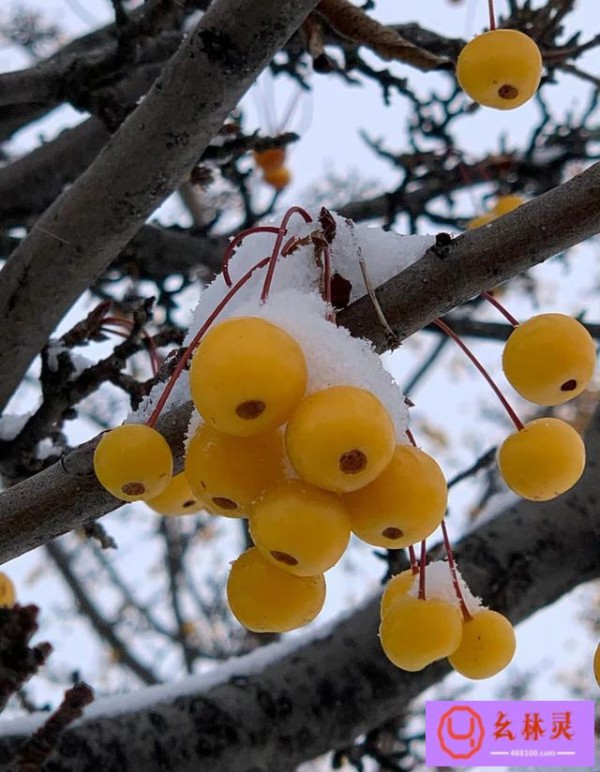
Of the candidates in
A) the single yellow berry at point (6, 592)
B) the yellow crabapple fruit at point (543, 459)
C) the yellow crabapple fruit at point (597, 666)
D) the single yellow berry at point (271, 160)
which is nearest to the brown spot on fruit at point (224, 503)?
the yellow crabapple fruit at point (543, 459)

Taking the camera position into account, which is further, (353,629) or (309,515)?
(353,629)

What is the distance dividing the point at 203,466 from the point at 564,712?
6.71ft

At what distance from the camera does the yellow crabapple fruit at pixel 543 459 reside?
1.12 metres

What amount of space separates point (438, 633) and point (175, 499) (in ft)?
2.00

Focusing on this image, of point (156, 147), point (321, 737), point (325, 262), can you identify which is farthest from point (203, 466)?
point (321, 737)

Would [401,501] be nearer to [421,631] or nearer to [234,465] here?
[234,465]

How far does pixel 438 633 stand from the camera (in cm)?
116

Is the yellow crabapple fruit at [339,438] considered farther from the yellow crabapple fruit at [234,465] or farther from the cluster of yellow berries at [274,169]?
the cluster of yellow berries at [274,169]

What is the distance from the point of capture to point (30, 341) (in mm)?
1870

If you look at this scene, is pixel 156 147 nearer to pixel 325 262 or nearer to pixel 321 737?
pixel 325 262

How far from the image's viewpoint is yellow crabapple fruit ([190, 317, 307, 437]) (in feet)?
2.66

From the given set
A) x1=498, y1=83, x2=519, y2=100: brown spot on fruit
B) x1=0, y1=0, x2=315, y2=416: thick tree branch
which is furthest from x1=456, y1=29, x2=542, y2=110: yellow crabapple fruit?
x1=0, y1=0, x2=315, y2=416: thick tree branch

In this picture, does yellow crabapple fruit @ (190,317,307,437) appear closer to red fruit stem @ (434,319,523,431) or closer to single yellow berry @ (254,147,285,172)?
red fruit stem @ (434,319,523,431)

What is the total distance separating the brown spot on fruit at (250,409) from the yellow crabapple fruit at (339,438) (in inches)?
1.5
